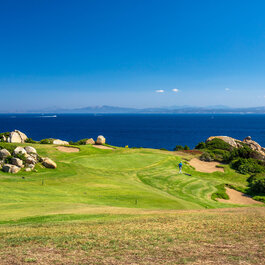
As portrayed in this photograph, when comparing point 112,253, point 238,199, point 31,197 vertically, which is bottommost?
point 238,199

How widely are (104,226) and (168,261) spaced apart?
5.93m

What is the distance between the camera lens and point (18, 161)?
106 feet

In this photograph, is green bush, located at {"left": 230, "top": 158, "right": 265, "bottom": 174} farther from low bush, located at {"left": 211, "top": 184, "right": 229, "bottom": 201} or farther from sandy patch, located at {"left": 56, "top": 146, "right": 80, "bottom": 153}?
sandy patch, located at {"left": 56, "top": 146, "right": 80, "bottom": 153}

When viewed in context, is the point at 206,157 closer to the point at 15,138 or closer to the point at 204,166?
the point at 204,166

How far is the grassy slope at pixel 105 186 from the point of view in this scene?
791 inches

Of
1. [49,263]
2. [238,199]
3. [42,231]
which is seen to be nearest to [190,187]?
[238,199]

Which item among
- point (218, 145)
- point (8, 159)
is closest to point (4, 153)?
point (8, 159)

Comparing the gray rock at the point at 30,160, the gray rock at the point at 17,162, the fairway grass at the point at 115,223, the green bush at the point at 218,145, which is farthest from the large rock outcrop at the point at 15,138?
the green bush at the point at 218,145

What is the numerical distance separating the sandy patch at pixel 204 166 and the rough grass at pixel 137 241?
28235 mm

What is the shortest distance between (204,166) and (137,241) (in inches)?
1460

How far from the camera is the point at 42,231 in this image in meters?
13.8

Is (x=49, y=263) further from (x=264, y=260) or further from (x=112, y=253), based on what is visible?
(x=264, y=260)

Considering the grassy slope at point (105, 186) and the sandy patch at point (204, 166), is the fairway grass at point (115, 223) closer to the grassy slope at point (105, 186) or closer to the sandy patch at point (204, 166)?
the grassy slope at point (105, 186)

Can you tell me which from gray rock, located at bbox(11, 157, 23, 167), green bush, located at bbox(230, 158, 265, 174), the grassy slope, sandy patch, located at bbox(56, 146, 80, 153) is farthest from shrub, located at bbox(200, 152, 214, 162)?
gray rock, located at bbox(11, 157, 23, 167)
